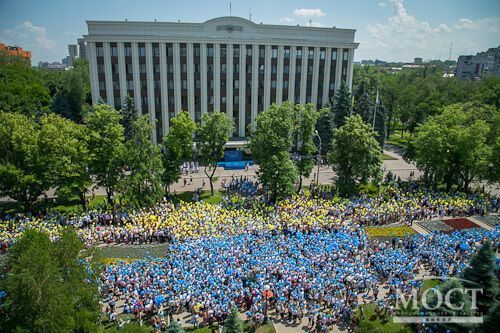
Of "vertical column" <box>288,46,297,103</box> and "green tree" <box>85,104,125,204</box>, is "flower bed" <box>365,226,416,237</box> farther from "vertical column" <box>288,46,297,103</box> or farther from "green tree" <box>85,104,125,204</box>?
"vertical column" <box>288,46,297,103</box>

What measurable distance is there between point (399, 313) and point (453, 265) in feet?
22.8

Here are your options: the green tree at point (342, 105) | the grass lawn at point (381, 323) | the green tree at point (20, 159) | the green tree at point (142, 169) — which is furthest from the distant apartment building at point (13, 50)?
the grass lawn at point (381, 323)

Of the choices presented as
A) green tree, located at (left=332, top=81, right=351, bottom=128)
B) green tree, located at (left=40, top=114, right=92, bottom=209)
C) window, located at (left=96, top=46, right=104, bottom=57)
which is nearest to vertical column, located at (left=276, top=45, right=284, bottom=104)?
green tree, located at (left=332, top=81, right=351, bottom=128)

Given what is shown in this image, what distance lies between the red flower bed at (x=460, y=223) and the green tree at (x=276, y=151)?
512 inches

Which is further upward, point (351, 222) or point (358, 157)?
point (358, 157)

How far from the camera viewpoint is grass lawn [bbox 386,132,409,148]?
58.7 m

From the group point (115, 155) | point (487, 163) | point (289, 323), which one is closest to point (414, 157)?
point (487, 163)

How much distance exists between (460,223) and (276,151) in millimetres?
16191

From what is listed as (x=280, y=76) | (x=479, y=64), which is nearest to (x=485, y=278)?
(x=280, y=76)

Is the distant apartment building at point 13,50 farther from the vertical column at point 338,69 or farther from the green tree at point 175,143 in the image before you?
the vertical column at point 338,69

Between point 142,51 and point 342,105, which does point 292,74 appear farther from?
point 142,51

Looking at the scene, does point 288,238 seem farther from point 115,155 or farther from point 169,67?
point 169,67

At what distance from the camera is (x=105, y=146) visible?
28781 millimetres

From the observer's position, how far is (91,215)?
2741 cm
